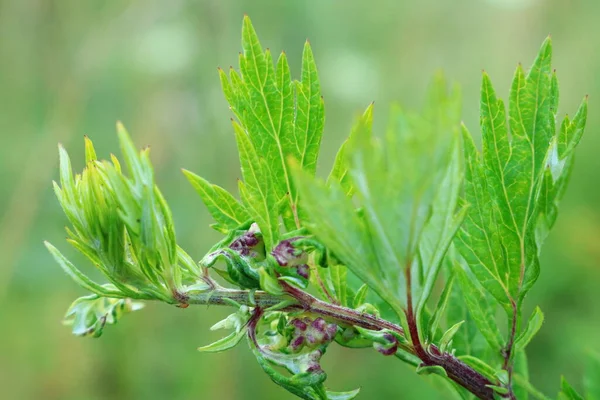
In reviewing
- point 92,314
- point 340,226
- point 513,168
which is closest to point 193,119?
point 92,314

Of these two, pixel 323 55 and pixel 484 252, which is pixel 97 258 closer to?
pixel 484 252

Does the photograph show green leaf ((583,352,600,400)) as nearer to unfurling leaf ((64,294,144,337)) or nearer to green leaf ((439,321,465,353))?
green leaf ((439,321,465,353))

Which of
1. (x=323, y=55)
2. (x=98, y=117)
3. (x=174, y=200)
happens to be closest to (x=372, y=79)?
(x=323, y=55)

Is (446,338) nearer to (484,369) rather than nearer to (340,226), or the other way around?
(484,369)

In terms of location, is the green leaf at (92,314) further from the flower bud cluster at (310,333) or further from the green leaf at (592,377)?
the green leaf at (592,377)

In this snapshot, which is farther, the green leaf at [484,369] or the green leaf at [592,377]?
the green leaf at [592,377]

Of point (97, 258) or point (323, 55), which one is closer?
point (97, 258)

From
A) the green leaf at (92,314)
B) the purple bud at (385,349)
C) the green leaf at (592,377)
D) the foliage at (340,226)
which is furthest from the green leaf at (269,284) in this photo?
the green leaf at (592,377)
